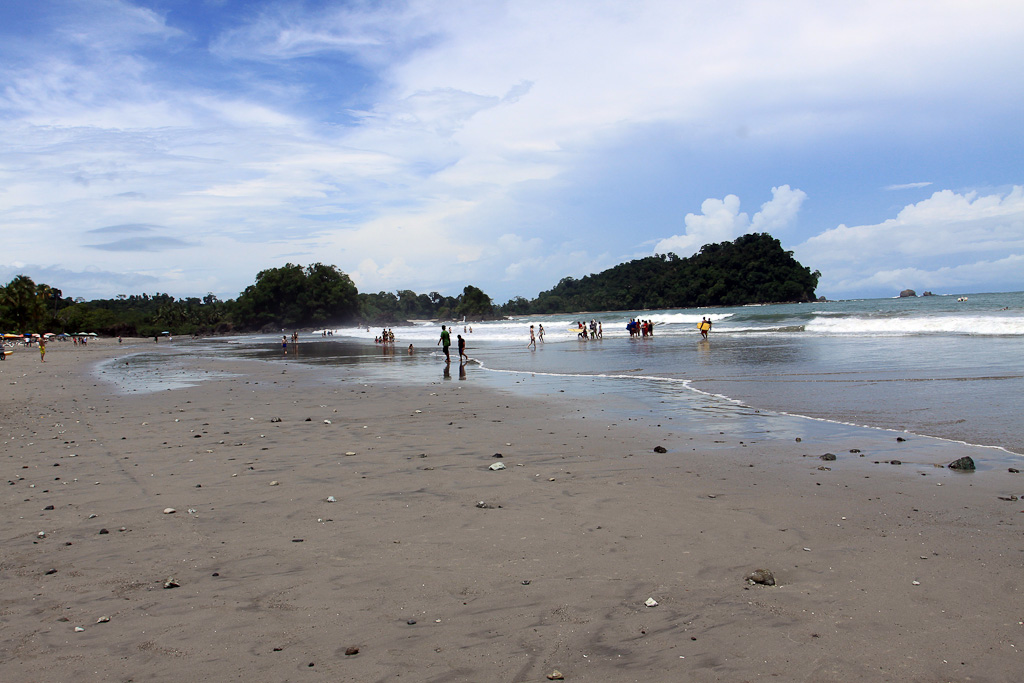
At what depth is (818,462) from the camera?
759cm

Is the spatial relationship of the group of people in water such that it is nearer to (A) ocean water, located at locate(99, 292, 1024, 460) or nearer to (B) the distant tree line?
(A) ocean water, located at locate(99, 292, 1024, 460)

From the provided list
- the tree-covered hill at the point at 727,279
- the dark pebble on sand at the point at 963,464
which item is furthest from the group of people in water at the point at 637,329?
the tree-covered hill at the point at 727,279

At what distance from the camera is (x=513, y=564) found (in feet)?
15.4

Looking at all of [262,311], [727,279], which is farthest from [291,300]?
[727,279]

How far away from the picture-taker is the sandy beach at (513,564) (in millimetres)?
3455

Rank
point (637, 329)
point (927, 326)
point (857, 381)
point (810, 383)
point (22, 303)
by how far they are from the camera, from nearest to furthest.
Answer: point (857, 381)
point (810, 383)
point (927, 326)
point (637, 329)
point (22, 303)

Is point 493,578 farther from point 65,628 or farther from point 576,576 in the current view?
point 65,628

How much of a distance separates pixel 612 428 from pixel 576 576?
607 cm

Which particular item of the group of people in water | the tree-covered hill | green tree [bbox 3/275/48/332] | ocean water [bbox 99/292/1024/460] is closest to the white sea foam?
ocean water [bbox 99/292/1024/460]

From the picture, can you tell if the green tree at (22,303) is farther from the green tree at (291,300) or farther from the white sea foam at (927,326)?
the white sea foam at (927,326)

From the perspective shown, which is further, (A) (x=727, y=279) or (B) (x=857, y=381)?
(A) (x=727, y=279)

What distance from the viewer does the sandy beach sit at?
3.46m

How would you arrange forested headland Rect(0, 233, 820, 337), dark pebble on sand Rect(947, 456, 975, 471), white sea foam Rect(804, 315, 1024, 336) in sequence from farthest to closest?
forested headland Rect(0, 233, 820, 337) → white sea foam Rect(804, 315, 1024, 336) → dark pebble on sand Rect(947, 456, 975, 471)

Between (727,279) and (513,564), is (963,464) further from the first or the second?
(727,279)
